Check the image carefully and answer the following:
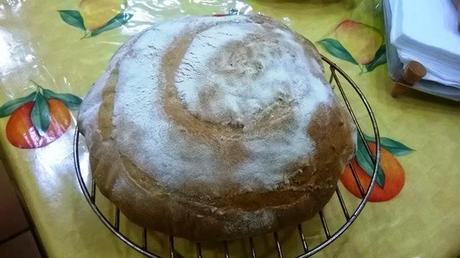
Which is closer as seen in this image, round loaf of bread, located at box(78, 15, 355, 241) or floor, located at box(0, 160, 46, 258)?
round loaf of bread, located at box(78, 15, 355, 241)

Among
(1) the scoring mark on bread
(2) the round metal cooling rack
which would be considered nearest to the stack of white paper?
(2) the round metal cooling rack

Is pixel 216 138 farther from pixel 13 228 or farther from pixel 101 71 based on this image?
pixel 13 228

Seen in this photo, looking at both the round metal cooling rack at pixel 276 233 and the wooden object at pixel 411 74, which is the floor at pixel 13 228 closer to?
the round metal cooling rack at pixel 276 233

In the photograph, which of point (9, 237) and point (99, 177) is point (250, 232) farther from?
point (9, 237)

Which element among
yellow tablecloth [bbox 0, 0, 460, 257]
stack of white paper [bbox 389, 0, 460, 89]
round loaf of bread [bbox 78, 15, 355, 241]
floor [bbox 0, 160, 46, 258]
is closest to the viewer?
round loaf of bread [bbox 78, 15, 355, 241]

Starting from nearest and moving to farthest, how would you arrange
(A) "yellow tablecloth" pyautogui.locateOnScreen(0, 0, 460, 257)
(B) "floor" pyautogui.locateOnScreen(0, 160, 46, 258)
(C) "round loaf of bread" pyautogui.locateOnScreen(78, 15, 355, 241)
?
(C) "round loaf of bread" pyautogui.locateOnScreen(78, 15, 355, 241)
(A) "yellow tablecloth" pyautogui.locateOnScreen(0, 0, 460, 257)
(B) "floor" pyautogui.locateOnScreen(0, 160, 46, 258)

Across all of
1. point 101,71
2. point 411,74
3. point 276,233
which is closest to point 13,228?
point 101,71

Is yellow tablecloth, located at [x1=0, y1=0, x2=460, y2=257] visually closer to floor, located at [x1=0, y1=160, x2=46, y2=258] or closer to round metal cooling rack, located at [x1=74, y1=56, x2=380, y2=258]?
round metal cooling rack, located at [x1=74, y1=56, x2=380, y2=258]

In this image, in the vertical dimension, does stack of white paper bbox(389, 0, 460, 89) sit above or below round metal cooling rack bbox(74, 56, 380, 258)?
above
